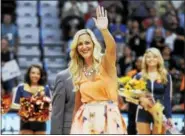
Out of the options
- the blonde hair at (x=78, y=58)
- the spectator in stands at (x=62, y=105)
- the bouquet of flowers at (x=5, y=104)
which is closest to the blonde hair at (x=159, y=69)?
the bouquet of flowers at (x=5, y=104)

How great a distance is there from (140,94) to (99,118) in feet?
12.1

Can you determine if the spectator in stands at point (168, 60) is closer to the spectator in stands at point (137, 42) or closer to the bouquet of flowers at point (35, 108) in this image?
the spectator in stands at point (137, 42)

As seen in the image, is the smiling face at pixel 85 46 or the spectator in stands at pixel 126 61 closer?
the smiling face at pixel 85 46

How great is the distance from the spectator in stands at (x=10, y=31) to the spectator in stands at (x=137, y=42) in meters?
2.47

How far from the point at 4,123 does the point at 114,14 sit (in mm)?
6743

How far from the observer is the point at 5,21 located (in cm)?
1616

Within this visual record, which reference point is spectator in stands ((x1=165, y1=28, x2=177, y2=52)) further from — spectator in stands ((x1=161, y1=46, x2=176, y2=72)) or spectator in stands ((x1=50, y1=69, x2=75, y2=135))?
spectator in stands ((x1=50, y1=69, x2=75, y2=135))

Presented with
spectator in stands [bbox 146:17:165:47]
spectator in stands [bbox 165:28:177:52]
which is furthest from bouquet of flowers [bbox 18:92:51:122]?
spectator in stands [bbox 165:28:177:52]

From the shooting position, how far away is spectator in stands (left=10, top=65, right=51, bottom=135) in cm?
948

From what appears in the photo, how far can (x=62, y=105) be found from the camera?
6480 mm

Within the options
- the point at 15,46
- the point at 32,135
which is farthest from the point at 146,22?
the point at 32,135

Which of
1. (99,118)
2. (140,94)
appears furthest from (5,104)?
(99,118)

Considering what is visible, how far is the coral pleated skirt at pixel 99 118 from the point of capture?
5.91 m

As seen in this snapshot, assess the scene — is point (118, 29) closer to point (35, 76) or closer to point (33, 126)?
point (35, 76)
